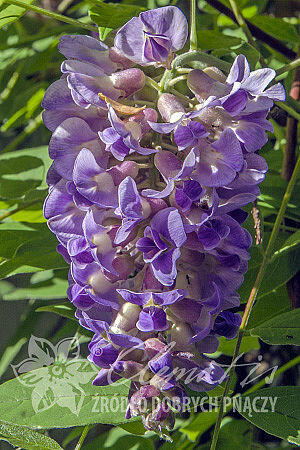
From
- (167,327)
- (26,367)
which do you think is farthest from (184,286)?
(26,367)

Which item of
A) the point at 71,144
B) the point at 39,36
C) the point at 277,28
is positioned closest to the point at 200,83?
the point at 71,144

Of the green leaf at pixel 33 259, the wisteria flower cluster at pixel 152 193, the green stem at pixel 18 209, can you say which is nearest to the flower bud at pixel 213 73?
the wisteria flower cluster at pixel 152 193

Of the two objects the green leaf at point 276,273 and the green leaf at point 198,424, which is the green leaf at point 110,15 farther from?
the green leaf at point 198,424

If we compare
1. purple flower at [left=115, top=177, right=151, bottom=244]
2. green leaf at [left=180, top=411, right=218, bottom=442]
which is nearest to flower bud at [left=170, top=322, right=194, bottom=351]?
purple flower at [left=115, top=177, right=151, bottom=244]

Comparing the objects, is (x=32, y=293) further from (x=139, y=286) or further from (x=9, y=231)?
(x=139, y=286)

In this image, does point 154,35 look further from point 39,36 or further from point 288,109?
point 39,36

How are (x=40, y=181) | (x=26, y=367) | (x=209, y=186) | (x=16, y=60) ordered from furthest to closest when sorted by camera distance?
(x=16, y=60) → (x=40, y=181) → (x=26, y=367) → (x=209, y=186)
